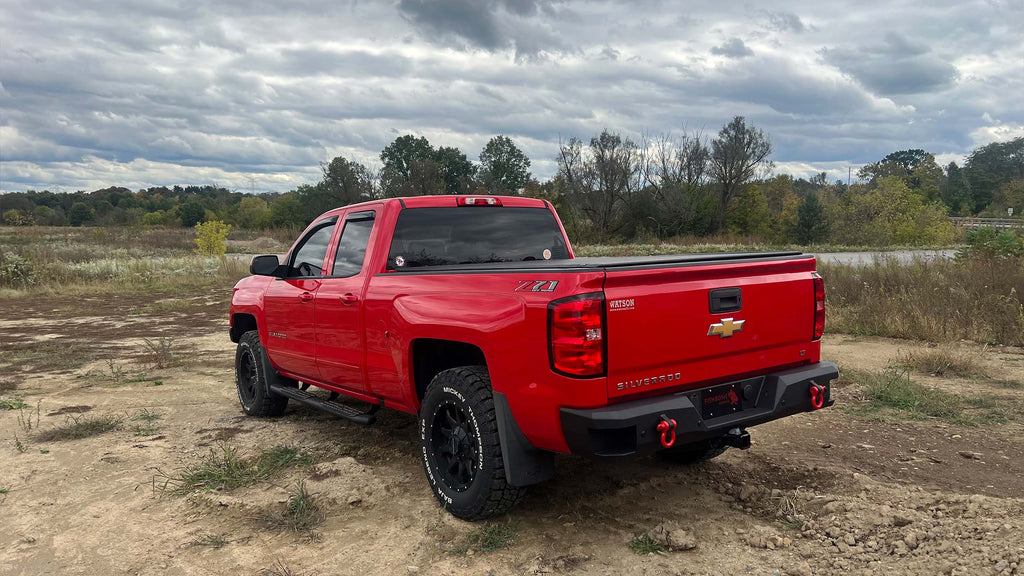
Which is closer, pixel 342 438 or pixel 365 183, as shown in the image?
pixel 342 438

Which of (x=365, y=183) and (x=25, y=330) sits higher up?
(x=365, y=183)


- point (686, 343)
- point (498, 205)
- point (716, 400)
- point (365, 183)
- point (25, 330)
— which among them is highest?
point (365, 183)

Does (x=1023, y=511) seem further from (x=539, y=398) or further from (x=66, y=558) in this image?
(x=66, y=558)

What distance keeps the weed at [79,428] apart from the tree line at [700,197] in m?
32.0

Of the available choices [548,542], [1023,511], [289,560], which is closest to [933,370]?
[1023,511]

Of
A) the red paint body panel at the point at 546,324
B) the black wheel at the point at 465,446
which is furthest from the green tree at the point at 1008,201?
the black wheel at the point at 465,446

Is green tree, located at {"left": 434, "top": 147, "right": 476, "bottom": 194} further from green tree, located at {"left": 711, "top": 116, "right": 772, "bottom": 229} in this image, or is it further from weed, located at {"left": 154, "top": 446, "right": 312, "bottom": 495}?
weed, located at {"left": 154, "top": 446, "right": 312, "bottom": 495}

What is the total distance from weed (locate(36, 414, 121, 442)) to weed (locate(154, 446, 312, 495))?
1473 mm

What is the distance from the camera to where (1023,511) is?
3492mm

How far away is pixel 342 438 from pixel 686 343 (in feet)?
11.1

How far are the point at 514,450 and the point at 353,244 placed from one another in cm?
232

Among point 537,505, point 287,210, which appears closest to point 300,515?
point 537,505

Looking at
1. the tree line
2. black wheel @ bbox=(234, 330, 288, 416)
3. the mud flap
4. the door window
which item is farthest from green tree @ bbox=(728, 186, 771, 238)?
the mud flap

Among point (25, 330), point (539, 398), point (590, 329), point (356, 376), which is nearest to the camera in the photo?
point (590, 329)
